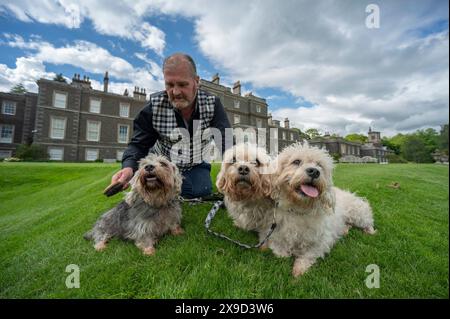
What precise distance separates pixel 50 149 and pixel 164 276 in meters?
41.8

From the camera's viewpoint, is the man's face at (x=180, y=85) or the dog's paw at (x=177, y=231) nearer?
the dog's paw at (x=177, y=231)

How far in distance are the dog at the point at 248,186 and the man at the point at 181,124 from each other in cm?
148

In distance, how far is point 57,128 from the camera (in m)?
35.3

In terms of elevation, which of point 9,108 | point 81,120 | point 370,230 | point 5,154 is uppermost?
point 9,108

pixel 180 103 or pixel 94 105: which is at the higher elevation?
pixel 94 105

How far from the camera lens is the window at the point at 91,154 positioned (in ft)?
123

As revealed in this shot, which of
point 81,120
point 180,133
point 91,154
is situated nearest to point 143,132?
point 180,133

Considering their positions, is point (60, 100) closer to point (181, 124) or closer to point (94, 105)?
point (94, 105)

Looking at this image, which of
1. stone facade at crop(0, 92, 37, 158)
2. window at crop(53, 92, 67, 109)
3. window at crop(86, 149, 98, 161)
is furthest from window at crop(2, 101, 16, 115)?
window at crop(86, 149, 98, 161)

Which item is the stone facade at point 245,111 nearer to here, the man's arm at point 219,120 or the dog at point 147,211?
the man's arm at point 219,120

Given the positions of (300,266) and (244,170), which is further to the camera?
(244,170)

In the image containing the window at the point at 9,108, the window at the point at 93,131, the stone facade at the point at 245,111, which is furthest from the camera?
the stone facade at the point at 245,111

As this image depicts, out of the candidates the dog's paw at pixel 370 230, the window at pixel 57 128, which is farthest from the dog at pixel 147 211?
the window at pixel 57 128

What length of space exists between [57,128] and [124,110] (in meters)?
11.0
